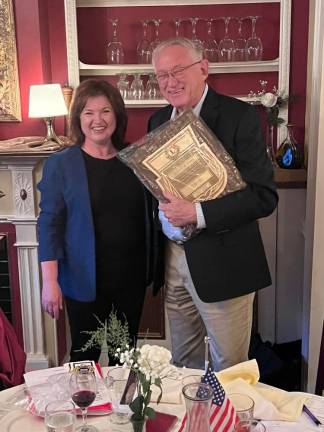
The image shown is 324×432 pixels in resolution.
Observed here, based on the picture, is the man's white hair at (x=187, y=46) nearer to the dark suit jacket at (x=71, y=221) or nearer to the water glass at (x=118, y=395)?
the dark suit jacket at (x=71, y=221)

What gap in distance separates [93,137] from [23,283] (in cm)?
118

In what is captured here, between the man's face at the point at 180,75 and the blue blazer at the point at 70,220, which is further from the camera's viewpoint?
the blue blazer at the point at 70,220

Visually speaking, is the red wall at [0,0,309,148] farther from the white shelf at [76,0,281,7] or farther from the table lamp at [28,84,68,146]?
the table lamp at [28,84,68,146]

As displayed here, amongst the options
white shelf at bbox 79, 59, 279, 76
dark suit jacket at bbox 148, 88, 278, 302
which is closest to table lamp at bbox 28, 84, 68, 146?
white shelf at bbox 79, 59, 279, 76

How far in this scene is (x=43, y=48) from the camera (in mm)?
3139

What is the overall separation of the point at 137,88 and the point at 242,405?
2.29 meters

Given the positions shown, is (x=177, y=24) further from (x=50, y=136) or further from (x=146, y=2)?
(x=50, y=136)

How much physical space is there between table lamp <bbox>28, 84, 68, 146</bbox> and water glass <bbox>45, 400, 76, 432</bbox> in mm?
1890

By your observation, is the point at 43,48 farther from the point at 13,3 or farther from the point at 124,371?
the point at 124,371

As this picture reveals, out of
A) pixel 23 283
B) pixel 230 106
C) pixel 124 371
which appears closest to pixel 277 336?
pixel 23 283

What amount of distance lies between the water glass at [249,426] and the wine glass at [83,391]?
1.05 ft

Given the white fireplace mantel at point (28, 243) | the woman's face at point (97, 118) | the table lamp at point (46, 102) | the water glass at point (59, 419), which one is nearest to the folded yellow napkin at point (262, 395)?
the water glass at point (59, 419)

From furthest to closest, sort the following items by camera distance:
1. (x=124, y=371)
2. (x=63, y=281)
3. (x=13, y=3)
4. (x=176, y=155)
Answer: (x=13, y=3), (x=63, y=281), (x=176, y=155), (x=124, y=371)

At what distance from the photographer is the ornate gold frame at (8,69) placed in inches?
119
